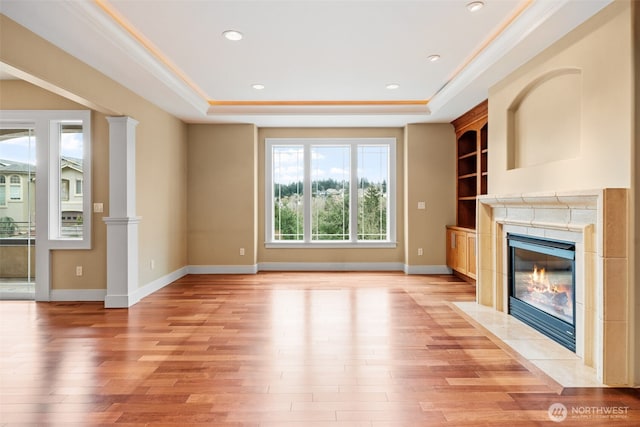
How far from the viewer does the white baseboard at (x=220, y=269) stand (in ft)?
21.8

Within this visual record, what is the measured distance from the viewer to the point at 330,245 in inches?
273

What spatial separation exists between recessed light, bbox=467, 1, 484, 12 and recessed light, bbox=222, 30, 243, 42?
1.93 metres

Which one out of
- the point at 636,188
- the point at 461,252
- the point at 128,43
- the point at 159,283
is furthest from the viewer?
the point at 461,252

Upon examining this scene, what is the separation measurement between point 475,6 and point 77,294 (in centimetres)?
525

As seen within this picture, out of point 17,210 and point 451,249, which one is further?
point 451,249

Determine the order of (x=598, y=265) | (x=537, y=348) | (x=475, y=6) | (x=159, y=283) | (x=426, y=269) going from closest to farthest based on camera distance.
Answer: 1. (x=598, y=265)
2. (x=475, y=6)
3. (x=537, y=348)
4. (x=159, y=283)
5. (x=426, y=269)

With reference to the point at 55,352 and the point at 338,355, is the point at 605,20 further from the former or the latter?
the point at 55,352

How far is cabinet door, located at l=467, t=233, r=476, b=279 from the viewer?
5.46 meters

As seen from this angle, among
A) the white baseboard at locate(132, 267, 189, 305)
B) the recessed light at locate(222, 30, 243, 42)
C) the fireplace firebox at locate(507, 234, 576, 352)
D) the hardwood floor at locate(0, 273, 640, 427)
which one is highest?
the recessed light at locate(222, 30, 243, 42)

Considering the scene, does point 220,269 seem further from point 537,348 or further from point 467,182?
point 537,348

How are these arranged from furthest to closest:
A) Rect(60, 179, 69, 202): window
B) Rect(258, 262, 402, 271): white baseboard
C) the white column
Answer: Rect(258, 262, 402, 271): white baseboard < Rect(60, 179, 69, 202): window < the white column

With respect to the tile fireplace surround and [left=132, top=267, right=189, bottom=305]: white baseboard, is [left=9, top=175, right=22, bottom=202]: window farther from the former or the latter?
the tile fireplace surround

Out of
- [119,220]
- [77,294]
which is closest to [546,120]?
[119,220]

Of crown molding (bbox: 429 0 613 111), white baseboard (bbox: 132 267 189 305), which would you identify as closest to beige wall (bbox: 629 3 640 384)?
crown molding (bbox: 429 0 613 111)
